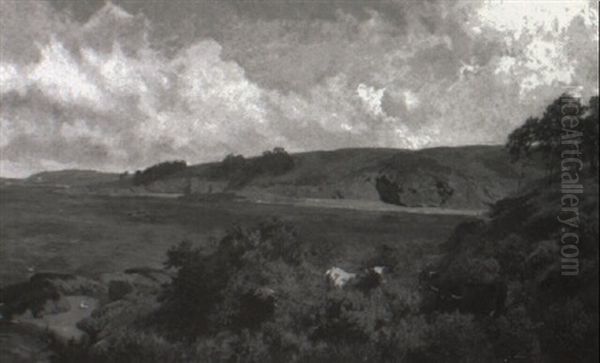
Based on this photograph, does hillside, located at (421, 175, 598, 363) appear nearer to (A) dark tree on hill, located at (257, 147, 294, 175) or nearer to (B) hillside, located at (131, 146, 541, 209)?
(B) hillside, located at (131, 146, 541, 209)

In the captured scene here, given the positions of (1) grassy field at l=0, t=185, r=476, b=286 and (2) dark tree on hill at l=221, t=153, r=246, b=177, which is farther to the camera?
(2) dark tree on hill at l=221, t=153, r=246, b=177

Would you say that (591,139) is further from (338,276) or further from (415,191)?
(415,191)

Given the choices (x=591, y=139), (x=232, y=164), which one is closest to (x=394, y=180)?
(x=232, y=164)

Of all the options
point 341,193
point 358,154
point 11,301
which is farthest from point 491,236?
point 358,154

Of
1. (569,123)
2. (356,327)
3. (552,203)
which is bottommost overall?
(356,327)

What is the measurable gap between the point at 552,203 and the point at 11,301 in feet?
47.2

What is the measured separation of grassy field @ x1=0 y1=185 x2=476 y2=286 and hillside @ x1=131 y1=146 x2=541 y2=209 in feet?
26.6

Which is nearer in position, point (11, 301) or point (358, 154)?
point (11, 301)

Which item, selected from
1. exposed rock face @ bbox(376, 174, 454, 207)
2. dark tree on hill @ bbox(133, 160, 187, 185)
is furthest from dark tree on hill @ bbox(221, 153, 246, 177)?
exposed rock face @ bbox(376, 174, 454, 207)

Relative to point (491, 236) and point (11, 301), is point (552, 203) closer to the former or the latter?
point (491, 236)

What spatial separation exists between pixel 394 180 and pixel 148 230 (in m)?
20.5

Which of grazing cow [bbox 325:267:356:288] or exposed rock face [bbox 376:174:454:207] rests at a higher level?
exposed rock face [bbox 376:174:454:207]

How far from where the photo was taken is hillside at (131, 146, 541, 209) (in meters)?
41.2

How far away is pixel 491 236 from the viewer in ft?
59.8
